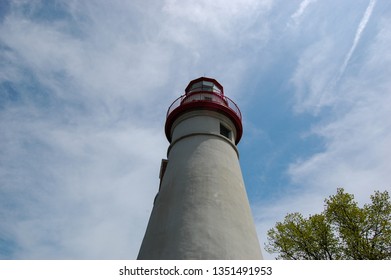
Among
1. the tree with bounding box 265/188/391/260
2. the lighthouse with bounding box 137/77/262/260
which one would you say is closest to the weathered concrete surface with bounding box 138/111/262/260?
the lighthouse with bounding box 137/77/262/260

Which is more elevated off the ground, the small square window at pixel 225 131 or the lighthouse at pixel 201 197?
the small square window at pixel 225 131

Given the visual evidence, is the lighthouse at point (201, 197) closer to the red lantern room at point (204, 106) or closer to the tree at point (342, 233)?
the red lantern room at point (204, 106)

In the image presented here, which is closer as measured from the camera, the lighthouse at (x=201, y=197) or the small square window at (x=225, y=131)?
the lighthouse at (x=201, y=197)

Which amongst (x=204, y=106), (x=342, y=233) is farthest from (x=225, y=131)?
(x=342, y=233)

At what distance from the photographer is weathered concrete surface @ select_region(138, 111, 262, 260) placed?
8.09 m

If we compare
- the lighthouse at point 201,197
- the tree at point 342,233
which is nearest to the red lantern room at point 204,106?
the lighthouse at point 201,197

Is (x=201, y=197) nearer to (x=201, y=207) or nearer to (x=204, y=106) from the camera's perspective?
(x=201, y=207)

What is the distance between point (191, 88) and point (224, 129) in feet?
14.1

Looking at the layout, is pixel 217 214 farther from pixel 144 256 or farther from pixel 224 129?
pixel 224 129

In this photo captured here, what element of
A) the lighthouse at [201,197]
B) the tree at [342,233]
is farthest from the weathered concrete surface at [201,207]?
the tree at [342,233]

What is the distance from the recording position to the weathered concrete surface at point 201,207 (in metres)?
8.09

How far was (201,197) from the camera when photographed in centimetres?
924

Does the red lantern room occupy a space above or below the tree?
above

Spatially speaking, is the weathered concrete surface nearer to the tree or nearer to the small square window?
the small square window
